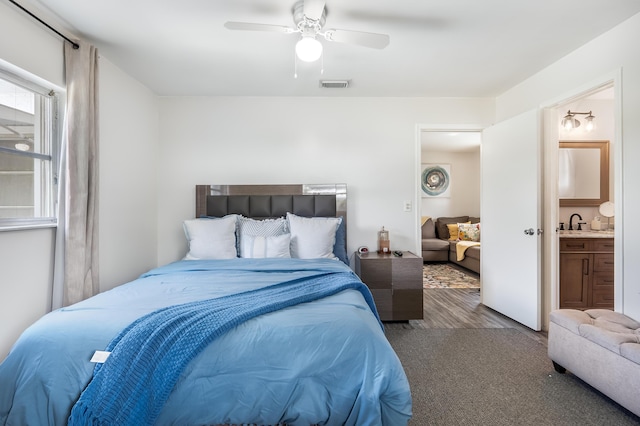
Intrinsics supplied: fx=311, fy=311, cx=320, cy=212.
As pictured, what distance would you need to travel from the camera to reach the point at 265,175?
362cm

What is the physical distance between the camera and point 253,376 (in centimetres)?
129

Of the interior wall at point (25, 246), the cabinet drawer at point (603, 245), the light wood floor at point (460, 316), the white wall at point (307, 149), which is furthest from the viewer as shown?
the white wall at point (307, 149)

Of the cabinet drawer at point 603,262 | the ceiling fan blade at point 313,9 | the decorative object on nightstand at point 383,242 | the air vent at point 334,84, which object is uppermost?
the air vent at point 334,84

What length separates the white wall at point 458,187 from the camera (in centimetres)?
729

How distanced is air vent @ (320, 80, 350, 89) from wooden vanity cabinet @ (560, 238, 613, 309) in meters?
2.74

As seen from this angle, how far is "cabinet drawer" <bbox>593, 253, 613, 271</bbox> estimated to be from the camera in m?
3.21

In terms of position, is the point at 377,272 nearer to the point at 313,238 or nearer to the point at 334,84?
the point at 313,238

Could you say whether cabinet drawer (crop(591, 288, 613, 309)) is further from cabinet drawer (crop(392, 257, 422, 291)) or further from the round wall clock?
the round wall clock

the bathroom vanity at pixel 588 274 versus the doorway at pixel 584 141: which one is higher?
the doorway at pixel 584 141

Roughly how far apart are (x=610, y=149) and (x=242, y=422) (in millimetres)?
4808

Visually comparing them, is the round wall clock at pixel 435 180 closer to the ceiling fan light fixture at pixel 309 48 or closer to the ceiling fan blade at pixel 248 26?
the ceiling fan light fixture at pixel 309 48

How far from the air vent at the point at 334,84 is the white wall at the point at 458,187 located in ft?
15.1

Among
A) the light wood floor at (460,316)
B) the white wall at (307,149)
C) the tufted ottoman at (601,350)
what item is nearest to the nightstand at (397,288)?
the light wood floor at (460,316)

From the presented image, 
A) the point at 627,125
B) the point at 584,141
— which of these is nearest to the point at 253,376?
the point at 627,125
